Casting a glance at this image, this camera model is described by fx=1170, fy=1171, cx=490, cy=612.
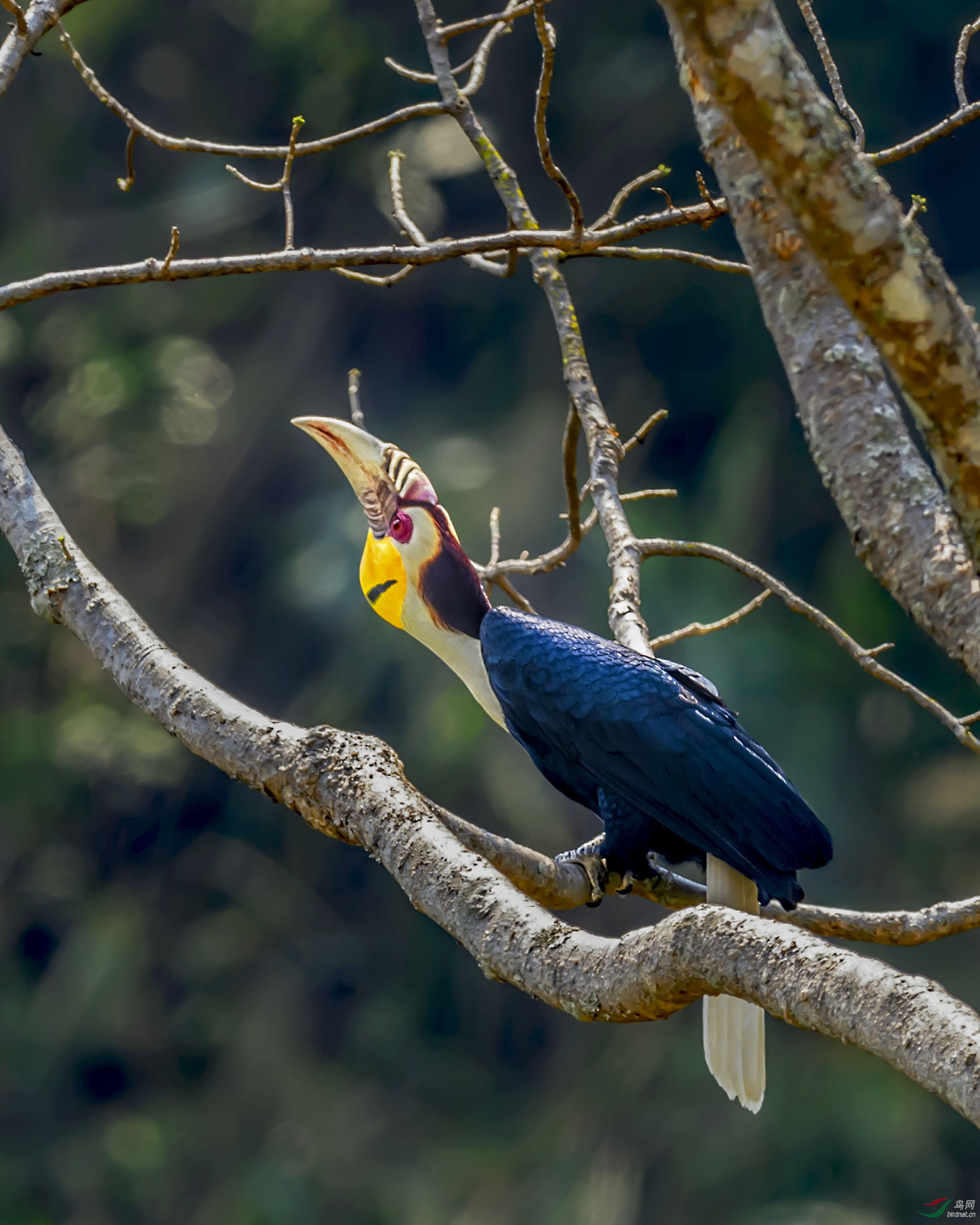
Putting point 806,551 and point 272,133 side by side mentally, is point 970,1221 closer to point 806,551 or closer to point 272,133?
point 806,551

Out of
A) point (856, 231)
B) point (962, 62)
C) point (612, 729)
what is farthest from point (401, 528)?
point (856, 231)

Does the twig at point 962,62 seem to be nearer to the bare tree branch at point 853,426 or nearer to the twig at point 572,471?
the twig at point 572,471

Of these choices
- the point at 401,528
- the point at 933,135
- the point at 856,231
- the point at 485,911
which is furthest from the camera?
the point at 401,528

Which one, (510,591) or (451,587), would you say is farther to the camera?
(510,591)

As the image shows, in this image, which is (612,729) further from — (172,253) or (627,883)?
(172,253)

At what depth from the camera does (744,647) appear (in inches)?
135

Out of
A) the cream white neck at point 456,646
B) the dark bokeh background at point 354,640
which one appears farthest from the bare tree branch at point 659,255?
the dark bokeh background at point 354,640

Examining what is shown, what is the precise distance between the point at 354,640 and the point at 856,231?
133 inches

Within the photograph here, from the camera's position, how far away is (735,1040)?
3.44 feet

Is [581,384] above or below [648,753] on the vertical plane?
above

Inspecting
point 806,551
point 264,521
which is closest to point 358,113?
point 264,521

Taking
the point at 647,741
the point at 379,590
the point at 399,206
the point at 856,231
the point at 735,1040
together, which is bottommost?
the point at 735,1040

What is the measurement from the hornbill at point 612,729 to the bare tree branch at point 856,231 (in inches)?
24.2

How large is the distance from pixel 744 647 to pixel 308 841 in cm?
159
